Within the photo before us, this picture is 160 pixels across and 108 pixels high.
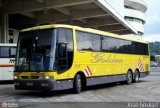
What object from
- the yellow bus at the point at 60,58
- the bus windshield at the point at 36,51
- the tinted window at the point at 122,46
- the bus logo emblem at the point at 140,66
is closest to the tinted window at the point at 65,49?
the yellow bus at the point at 60,58

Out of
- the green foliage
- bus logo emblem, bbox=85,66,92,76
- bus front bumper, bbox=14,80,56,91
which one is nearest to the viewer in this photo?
bus front bumper, bbox=14,80,56,91

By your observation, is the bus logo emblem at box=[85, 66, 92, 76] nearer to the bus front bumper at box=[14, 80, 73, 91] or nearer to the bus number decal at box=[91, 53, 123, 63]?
the bus number decal at box=[91, 53, 123, 63]

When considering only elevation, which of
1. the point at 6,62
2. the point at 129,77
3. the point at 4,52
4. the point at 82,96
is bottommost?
the point at 82,96

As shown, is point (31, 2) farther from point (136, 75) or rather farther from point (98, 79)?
point (98, 79)

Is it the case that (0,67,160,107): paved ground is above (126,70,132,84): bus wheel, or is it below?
below

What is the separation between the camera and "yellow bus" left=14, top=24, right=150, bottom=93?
15.1m

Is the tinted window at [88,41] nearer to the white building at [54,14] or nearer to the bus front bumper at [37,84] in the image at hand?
the bus front bumper at [37,84]

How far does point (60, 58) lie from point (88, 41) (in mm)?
2983

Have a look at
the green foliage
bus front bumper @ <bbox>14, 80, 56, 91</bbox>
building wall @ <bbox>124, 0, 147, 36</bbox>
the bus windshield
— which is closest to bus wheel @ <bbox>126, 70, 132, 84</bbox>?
the bus windshield

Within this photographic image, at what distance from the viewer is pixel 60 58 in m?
15.5

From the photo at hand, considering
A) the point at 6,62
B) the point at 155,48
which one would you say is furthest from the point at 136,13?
the point at 6,62

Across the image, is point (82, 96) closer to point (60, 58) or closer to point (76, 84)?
point (76, 84)

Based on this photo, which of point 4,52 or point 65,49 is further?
point 4,52

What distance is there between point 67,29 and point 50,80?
2654mm
